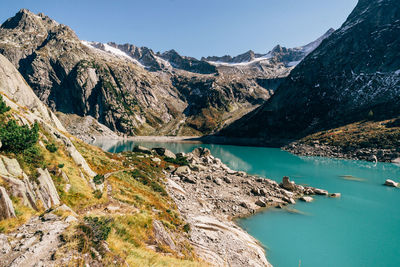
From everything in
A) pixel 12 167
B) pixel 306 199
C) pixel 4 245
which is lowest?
pixel 306 199

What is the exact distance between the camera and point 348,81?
6166 inches

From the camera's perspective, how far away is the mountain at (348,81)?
132 metres

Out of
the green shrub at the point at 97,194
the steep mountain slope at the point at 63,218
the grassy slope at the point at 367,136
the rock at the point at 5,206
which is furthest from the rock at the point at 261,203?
the grassy slope at the point at 367,136

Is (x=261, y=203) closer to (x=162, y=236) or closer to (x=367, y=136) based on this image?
(x=162, y=236)

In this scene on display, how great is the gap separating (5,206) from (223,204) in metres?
25.3

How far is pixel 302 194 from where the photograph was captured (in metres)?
36.9

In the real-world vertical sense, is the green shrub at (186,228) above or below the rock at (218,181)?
above

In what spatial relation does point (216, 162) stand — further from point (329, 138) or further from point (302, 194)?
point (329, 138)

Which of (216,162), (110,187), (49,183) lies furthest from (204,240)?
(216,162)

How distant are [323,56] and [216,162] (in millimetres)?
187629

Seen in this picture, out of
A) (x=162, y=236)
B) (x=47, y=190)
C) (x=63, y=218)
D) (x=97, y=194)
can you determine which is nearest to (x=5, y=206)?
(x=63, y=218)

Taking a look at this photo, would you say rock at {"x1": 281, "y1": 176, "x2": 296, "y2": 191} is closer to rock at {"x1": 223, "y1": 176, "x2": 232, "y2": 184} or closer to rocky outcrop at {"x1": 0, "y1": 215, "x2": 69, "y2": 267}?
rock at {"x1": 223, "y1": 176, "x2": 232, "y2": 184}

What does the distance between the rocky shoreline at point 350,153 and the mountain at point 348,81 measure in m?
40.0

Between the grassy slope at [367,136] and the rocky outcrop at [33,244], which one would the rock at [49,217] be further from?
the grassy slope at [367,136]
